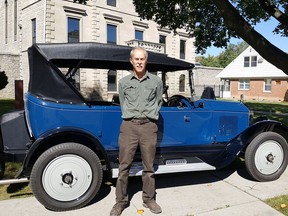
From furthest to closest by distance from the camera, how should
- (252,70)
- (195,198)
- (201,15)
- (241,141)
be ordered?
(252,70), (201,15), (241,141), (195,198)

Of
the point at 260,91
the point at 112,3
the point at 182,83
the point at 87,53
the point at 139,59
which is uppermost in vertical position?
the point at 112,3

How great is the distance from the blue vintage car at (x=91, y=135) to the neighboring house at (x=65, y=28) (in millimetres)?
17716

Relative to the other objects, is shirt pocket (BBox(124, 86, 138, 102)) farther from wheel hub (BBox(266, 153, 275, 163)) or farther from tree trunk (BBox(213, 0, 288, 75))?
tree trunk (BBox(213, 0, 288, 75))

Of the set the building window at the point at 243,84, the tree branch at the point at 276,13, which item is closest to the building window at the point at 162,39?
the building window at the point at 243,84

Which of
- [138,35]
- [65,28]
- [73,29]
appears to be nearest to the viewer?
[65,28]

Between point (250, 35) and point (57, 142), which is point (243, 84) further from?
point (57, 142)

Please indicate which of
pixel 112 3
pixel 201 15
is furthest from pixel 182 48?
pixel 201 15

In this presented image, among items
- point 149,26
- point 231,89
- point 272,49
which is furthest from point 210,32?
point 231,89

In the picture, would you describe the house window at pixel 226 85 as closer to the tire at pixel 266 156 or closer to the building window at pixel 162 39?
the building window at pixel 162 39

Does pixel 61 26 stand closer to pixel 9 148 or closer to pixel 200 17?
pixel 200 17

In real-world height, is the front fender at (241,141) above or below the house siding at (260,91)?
below

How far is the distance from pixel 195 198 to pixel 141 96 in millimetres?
1756

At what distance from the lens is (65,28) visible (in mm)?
25547

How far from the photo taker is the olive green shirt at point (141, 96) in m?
3.64
